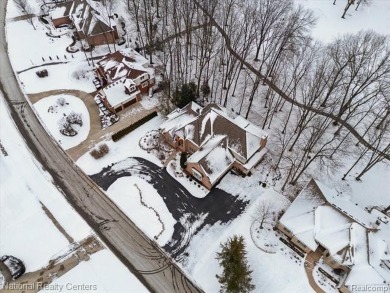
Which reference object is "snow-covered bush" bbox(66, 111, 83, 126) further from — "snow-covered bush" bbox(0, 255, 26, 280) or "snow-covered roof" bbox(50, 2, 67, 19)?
"snow-covered roof" bbox(50, 2, 67, 19)

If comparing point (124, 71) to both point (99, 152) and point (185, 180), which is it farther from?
point (185, 180)

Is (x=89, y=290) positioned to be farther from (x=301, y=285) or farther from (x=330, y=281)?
(x=330, y=281)

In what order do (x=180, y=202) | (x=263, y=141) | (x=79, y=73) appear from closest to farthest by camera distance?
(x=180, y=202) → (x=263, y=141) → (x=79, y=73)

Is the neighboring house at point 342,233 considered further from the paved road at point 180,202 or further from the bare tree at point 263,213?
the paved road at point 180,202

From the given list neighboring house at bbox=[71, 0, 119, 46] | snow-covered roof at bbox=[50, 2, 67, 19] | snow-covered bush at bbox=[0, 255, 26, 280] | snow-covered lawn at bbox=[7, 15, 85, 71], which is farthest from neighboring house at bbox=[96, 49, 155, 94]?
snow-covered bush at bbox=[0, 255, 26, 280]

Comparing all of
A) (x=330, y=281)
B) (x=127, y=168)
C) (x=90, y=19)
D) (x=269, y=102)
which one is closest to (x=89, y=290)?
(x=127, y=168)

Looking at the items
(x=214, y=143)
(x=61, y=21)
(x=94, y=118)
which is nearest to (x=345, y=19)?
(x=214, y=143)

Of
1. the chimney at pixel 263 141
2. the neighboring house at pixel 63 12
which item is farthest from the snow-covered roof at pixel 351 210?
the neighboring house at pixel 63 12
